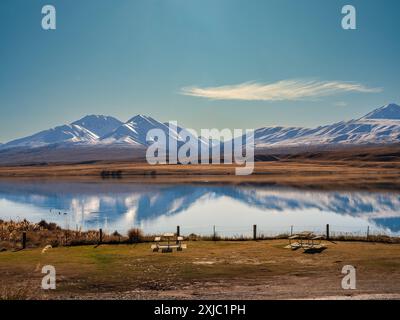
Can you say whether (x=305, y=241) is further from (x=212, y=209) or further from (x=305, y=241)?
(x=212, y=209)

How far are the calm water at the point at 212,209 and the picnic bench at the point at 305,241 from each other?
27.0 feet

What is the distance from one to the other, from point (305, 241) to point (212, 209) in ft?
88.8

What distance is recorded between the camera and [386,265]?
2081 cm

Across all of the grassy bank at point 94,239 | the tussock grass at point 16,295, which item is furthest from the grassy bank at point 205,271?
the grassy bank at point 94,239

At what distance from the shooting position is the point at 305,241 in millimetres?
28156

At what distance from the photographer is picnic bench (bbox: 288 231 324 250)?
25.5 m

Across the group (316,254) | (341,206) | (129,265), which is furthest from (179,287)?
(341,206)

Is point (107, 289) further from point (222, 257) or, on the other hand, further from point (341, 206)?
point (341, 206)

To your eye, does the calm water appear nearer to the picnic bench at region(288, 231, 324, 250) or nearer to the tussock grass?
the picnic bench at region(288, 231, 324, 250)

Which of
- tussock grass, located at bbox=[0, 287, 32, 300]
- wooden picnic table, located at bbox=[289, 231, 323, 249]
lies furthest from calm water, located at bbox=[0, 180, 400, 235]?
tussock grass, located at bbox=[0, 287, 32, 300]

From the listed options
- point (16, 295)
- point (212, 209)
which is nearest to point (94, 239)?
point (16, 295)

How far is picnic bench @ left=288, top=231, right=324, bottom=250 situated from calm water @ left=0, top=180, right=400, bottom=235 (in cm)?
822
